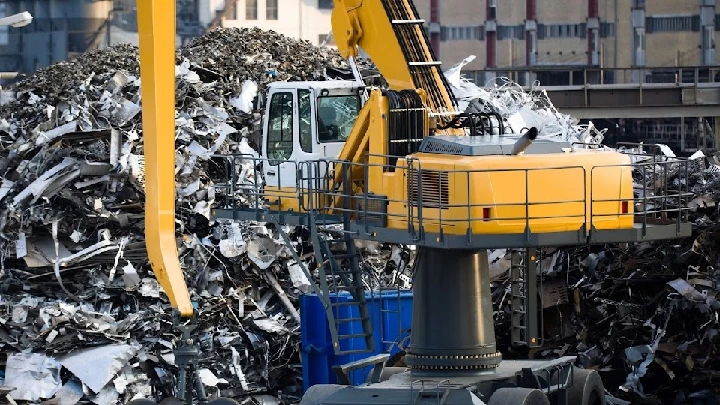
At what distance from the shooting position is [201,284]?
2136 centimetres

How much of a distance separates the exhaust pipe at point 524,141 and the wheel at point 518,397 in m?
2.42

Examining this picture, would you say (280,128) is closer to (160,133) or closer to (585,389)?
(160,133)

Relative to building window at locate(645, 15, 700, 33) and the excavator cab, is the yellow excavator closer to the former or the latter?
the excavator cab

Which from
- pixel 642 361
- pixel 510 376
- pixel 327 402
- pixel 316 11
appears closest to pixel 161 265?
pixel 327 402

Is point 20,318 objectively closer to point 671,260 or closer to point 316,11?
point 671,260

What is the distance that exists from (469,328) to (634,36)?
46.2 metres

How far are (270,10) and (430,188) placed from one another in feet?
148

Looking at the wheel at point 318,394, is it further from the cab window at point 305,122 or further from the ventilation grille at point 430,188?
the cab window at point 305,122

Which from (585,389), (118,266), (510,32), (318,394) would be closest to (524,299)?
(585,389)

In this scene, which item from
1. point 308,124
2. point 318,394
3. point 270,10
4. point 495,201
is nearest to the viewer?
point 495,201

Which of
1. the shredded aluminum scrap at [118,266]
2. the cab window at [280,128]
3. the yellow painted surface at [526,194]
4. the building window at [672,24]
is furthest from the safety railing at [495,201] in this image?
the building window at [672,24]

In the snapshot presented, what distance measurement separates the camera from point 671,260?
19984 mm

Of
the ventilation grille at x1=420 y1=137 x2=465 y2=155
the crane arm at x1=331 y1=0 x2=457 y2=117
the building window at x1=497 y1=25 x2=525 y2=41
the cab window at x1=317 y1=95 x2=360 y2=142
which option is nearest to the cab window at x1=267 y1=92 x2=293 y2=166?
the cab window at x1=317 y1=95 x2=360 y2=142

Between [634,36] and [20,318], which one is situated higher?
[634,36]
